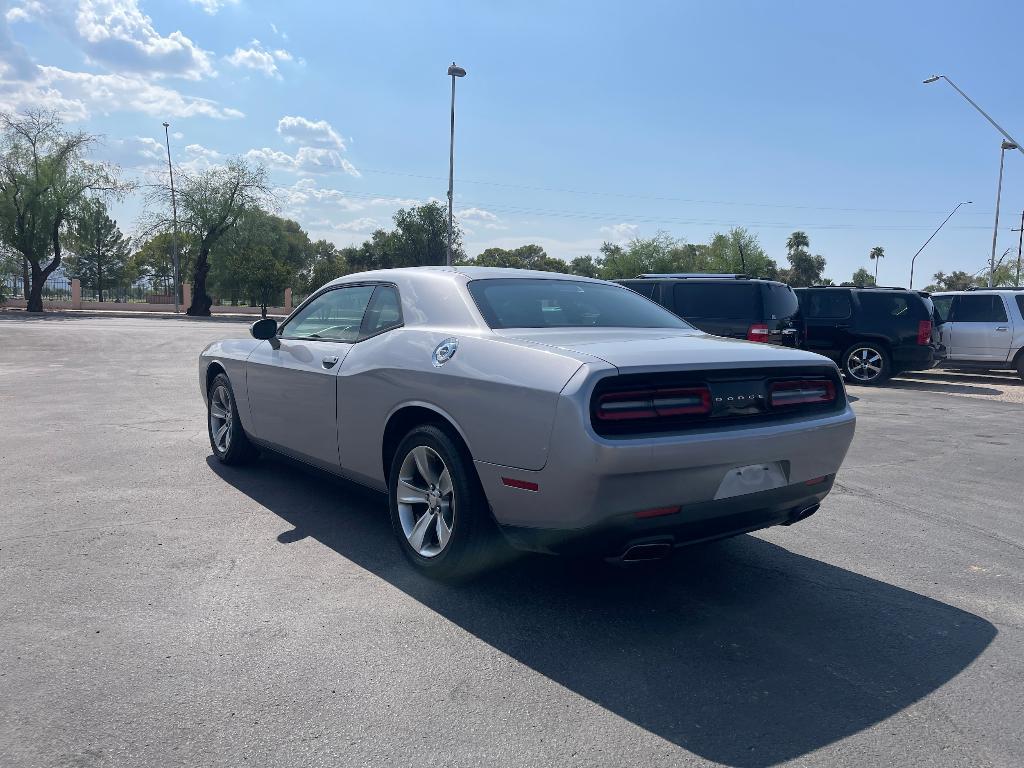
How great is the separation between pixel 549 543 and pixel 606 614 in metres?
0.51

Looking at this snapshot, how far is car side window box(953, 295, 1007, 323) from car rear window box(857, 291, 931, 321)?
2.34 metres

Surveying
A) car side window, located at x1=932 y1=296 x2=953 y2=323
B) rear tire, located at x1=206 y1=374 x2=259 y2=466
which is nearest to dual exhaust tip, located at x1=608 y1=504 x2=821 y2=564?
rear tire, located at x1=206 y1=374 x2=259 y2=466

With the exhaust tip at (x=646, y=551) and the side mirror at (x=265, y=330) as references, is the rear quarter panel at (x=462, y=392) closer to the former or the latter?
the exhaust tip at (x=646, y=551)

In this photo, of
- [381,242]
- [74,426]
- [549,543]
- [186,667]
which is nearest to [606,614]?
[549,543]

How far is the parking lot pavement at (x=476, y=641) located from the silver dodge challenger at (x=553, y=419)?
0.40 metres

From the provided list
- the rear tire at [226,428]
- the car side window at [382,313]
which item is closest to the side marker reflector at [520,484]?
the car side window at [382,313]

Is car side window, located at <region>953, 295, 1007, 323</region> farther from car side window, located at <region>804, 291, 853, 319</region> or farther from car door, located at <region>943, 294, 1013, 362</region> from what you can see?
car side window, located at <region>804, 291, 853, 319</region>

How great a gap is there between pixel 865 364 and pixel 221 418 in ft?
40.2

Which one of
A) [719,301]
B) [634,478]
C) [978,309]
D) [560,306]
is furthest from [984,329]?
[634,478]

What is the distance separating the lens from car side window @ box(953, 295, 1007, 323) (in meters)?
15.8

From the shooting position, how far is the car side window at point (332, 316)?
488cm

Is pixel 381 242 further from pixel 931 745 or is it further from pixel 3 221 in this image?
pixel 931 745

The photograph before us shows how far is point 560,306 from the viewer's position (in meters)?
4.50

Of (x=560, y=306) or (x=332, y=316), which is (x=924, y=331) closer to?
(x=560, y=306)
